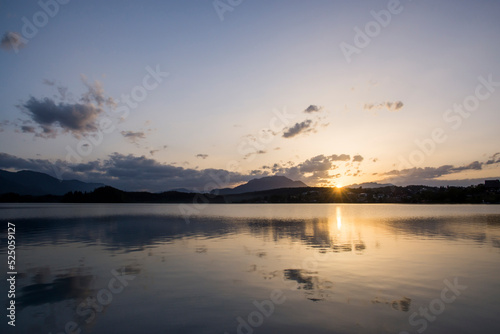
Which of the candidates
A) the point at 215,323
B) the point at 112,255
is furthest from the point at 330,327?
the point at 112,255

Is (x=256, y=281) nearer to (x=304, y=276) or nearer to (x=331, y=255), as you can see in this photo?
(x=304, y=276)

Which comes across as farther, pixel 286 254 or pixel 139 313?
pixel 286 254

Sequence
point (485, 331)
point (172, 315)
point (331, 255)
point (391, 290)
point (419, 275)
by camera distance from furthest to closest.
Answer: point (331, 255) < point (419, 275) < point (391, 290) < point (172, 315) < point (485, 331)

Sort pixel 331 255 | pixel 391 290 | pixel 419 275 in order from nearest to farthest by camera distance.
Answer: pixel 391 290, pixel 419 275, pixel 331 255

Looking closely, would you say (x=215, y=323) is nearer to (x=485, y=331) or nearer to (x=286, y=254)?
(x=485, y=331)

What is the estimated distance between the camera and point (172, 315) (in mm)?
14102

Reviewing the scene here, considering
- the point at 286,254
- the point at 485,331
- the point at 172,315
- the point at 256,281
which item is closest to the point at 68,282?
the point at 172,315

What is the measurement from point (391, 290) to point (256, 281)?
8.01m

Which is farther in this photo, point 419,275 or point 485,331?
point 419,275

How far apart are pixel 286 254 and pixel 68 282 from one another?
1808cm

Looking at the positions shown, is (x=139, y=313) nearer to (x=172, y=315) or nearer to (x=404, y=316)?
(x=172, y=315)

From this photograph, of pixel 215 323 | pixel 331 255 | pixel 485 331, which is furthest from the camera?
pixel 331 255

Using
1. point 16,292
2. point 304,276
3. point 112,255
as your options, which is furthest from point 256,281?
point 112,255

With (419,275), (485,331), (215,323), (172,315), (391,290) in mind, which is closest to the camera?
(485,331)
